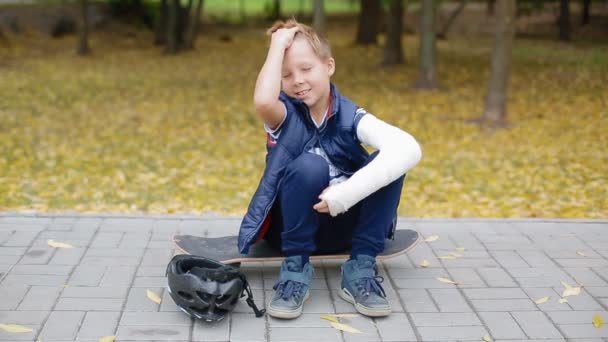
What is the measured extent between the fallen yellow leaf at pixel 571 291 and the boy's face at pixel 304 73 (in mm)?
1709

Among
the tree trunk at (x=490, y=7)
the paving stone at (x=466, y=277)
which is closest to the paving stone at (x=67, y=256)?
the paving stone at (x=466, y=277)

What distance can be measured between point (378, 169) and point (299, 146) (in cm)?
51

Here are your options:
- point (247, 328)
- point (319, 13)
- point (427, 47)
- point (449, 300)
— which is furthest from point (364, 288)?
point (427, 47)

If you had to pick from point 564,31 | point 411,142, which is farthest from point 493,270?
point 564,31

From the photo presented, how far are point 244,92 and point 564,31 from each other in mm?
15857

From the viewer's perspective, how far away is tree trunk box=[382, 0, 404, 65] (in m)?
17.0

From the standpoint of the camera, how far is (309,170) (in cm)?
Answer: 375

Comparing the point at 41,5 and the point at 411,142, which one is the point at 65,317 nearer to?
the point at 411,142

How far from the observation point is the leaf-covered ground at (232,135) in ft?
22.0

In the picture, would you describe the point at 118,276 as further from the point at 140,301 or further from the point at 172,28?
the point at 172,28

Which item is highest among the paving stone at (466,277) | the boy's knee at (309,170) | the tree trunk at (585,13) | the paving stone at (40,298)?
the boy's knee at (309,170)

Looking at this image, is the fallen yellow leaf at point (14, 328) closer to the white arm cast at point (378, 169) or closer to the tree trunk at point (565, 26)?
the white arm cast at point (378, 169)

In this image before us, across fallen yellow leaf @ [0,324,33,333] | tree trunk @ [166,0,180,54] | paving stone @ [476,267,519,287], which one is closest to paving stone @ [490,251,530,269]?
paving stone @ [476,267,519,287]

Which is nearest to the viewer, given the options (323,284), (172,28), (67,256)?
(323,284)
